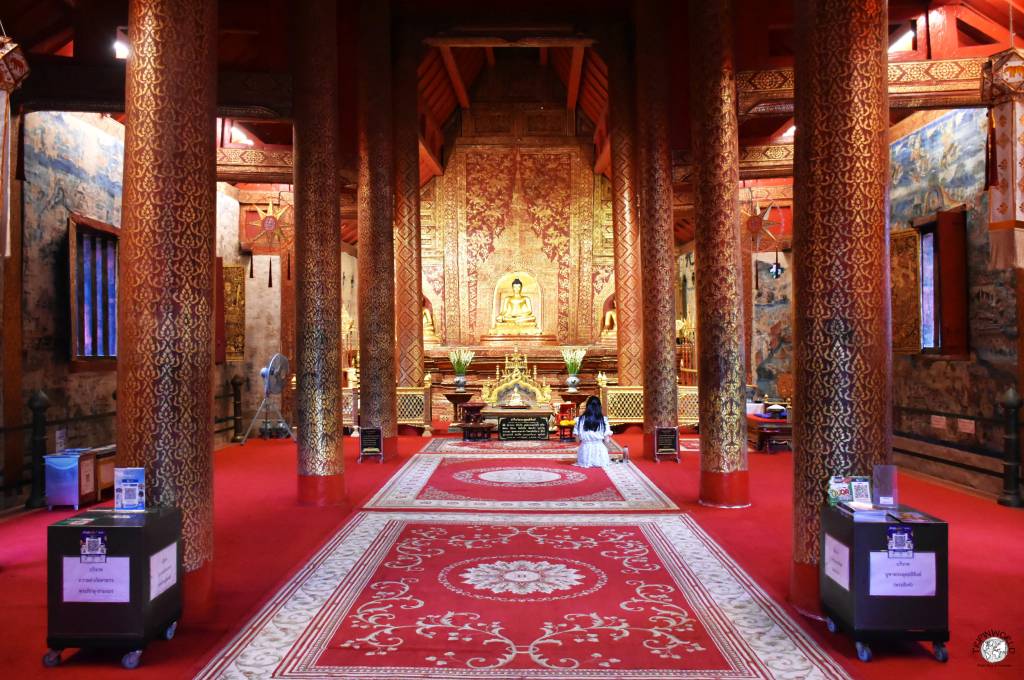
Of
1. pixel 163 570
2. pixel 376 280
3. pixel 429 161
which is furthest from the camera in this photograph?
pixel 429 161

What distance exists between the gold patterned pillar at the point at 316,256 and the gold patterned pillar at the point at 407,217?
568 cm

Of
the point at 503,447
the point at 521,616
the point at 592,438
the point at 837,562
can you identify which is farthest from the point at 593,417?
the point at 837,562

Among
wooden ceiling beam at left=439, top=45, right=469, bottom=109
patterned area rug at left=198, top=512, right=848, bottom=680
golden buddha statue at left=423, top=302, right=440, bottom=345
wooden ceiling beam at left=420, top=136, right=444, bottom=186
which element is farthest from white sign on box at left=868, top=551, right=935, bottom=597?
golden buddha statue at left=423, top=302, right=440, bottom=345

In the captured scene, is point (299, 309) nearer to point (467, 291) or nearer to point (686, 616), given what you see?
point (686, 616)

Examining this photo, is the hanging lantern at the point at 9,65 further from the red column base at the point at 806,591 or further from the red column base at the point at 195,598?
the red column base at the point at 806,591

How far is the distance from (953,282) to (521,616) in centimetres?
732

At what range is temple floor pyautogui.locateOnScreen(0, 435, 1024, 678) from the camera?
359 cm

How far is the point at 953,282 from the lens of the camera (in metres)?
8.80

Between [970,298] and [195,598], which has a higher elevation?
[970,298]

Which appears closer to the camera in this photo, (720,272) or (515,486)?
(720,272)

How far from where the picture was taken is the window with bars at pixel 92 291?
27.9 feet

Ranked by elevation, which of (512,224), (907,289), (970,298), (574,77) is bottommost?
(970,298)

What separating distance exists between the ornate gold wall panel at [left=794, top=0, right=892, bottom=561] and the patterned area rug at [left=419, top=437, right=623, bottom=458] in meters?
7.01

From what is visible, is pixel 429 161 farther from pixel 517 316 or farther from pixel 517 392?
pixel 517 392
